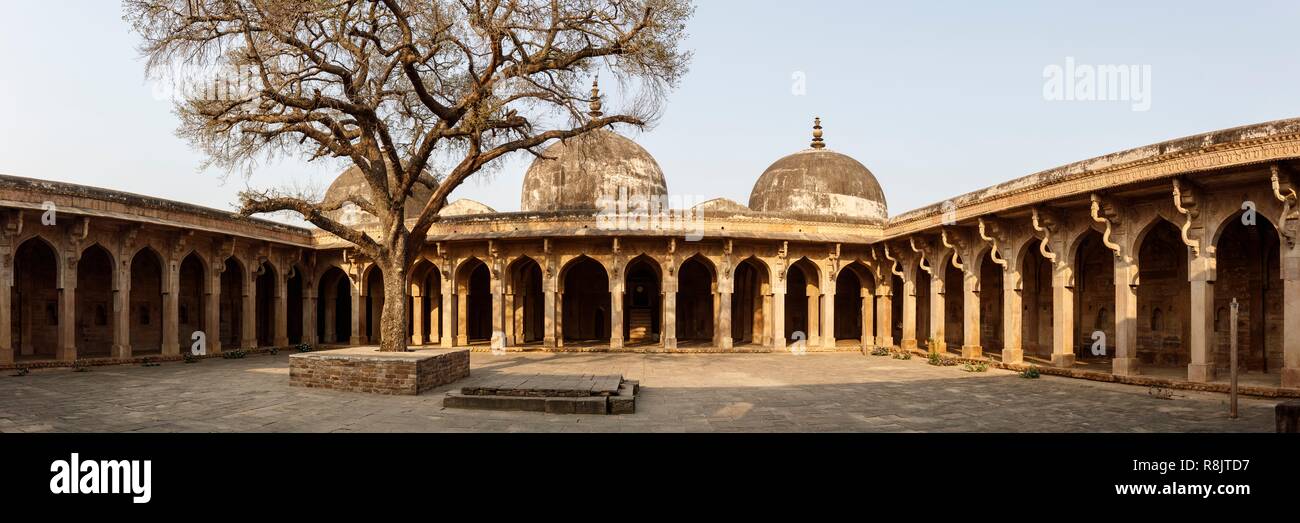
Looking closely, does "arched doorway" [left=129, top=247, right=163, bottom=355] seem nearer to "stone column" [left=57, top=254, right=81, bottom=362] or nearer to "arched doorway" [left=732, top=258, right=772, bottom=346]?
"stone column" [left=57, top=254, right=81, bottom=362]

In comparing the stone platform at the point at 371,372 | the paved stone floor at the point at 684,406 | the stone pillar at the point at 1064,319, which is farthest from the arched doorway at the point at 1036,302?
the stone platform at the point at 371,372

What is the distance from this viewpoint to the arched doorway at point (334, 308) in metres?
25.1

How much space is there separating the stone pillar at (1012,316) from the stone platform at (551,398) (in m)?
10.9

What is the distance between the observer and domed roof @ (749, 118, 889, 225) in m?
28.2

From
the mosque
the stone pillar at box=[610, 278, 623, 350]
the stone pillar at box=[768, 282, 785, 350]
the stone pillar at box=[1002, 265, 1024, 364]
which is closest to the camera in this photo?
the mosque

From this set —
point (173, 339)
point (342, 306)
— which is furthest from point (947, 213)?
point (342, 306)

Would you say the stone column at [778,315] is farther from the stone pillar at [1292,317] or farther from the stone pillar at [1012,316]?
the stone pillar at [1292,317]

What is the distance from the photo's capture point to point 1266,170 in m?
10.9

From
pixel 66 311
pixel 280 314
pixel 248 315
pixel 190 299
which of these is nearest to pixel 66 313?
pixel 66 311

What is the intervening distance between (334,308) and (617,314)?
37.2 ft

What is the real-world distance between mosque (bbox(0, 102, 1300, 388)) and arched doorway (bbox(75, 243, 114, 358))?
2.0 inches

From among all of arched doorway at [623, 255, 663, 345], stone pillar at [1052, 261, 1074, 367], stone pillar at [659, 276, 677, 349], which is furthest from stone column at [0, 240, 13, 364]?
stone pillar at [1052, 261, 1074, 367]

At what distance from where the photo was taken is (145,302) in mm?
21203

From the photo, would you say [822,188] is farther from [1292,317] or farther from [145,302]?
[145,302]
